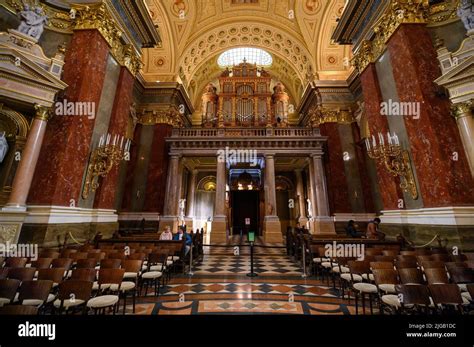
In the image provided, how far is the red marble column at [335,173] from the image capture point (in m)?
11.7

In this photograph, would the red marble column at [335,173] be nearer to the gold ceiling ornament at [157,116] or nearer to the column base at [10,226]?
the gold ceiling ornament at [157,116]

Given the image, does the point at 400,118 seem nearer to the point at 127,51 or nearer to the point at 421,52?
the point at 421,52

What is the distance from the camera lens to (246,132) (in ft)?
45.5

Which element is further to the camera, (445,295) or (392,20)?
(392,20)

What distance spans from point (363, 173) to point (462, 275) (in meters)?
9.72

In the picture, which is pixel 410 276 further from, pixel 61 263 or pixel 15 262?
pixel 15 262

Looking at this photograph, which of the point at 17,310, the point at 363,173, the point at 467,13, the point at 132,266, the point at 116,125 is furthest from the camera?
the point at 363,173

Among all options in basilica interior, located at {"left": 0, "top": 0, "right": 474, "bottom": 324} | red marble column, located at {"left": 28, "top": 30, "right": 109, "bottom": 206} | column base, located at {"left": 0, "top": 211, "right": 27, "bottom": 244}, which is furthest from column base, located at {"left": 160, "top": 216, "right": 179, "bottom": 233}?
column base, located at {"left": 0, "top": 211, "right": 27, "bottom": 244}

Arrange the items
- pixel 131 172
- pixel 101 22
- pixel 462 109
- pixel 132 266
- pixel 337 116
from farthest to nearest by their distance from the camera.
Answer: pixel 337 116, pixel 131 172, pixel 101 22, pixel 462 109, pixel 132 266

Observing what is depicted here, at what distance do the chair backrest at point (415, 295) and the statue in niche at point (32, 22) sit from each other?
10.2m

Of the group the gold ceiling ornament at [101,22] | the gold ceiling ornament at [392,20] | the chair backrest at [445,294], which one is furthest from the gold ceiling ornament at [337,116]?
the chair backrest at [445,294]

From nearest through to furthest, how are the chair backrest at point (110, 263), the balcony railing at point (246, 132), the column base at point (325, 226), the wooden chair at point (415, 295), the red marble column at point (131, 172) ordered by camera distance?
1. the wooden chair at point (415, 295)
2. the chair backrest at point (110, 263)
3. the column base at point (325, 226)
4. the red marble column at point (131, 172)
5. the balcony railing at point (246, 132)

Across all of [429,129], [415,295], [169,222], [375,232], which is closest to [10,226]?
[169,222]

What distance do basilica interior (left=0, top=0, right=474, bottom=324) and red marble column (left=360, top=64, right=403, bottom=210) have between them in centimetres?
6
